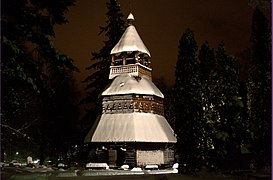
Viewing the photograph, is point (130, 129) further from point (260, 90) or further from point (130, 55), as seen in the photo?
point (260, 90)

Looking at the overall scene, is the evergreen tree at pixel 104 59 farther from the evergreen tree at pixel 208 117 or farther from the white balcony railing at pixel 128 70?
the evergreen tree at pixel 208 117

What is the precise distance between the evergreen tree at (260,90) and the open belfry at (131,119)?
10.1m

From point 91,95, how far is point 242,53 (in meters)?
18.2

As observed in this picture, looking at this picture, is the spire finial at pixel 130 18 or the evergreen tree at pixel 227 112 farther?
the spire finial at pixel 130 18

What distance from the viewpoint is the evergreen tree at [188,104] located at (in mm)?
23188

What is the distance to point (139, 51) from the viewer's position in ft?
126

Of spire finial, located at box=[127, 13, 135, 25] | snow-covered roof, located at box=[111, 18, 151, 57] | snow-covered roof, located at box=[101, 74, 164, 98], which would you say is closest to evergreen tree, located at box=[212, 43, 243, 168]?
snow-covered roof, located at box=[101, 74, 164, 98]

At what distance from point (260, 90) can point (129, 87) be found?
13582mm

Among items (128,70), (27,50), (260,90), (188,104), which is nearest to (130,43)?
(128,70)

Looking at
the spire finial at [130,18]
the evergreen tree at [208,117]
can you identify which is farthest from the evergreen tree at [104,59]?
the evergreen tree at [208,117]

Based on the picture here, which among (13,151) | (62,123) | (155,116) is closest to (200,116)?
(155,116)

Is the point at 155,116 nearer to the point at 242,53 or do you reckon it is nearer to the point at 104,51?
the point at 104,51

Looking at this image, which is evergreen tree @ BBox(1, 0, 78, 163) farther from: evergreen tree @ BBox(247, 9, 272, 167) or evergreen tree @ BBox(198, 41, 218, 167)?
evergreen tree @ BBox(247, 9, 272, 167)

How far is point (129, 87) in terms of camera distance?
3531 cm
